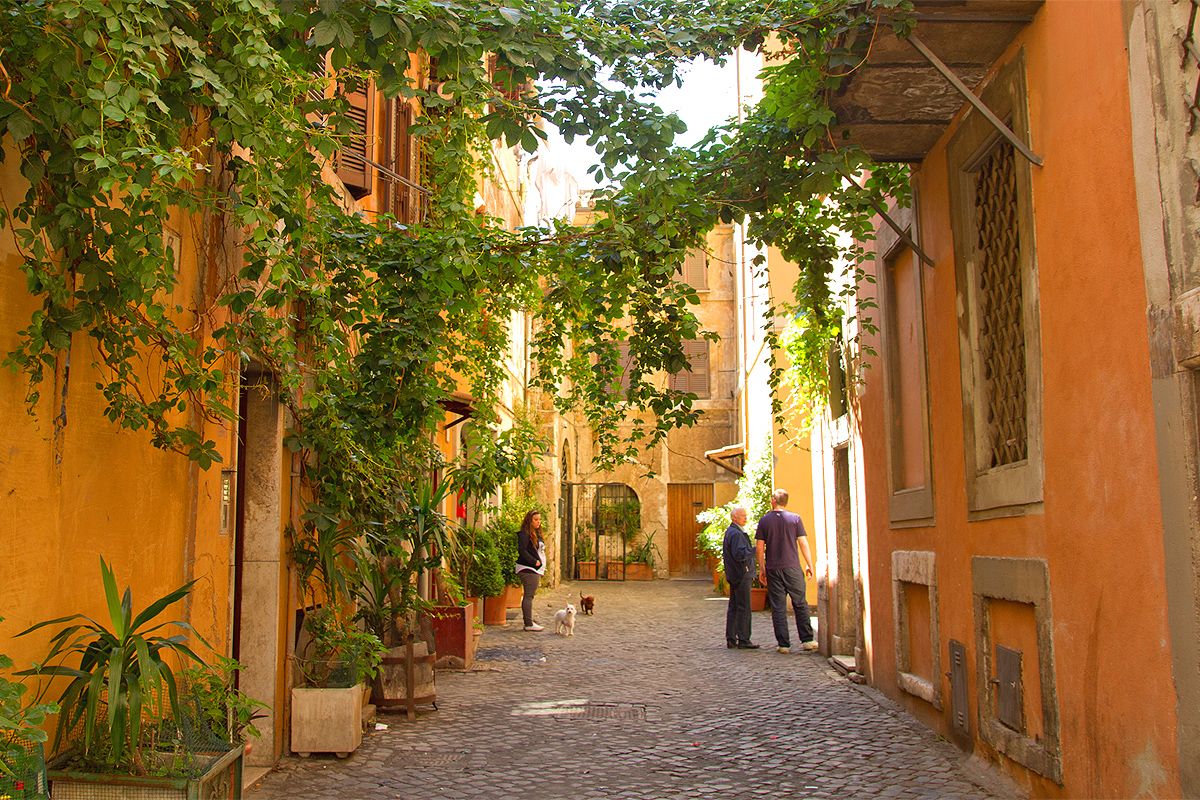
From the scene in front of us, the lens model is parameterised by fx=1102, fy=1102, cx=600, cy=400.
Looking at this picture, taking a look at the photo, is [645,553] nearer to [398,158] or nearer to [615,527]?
[615,527]

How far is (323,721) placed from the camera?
22.0ft

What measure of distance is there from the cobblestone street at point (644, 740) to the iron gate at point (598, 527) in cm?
1466

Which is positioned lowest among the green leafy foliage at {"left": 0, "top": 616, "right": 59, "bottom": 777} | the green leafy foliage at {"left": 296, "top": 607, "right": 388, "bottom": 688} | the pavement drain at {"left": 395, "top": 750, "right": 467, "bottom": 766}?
the pavement drain at {"left": 395, "top": 750, "right": 467, "bottom": 766}

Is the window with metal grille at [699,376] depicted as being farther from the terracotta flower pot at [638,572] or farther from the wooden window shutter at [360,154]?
the wooden window shutter at [360,154]

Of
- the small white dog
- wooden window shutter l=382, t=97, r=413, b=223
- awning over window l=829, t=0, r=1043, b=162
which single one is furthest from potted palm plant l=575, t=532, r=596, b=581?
awning over window l=829, t=0, r=1043, b=162

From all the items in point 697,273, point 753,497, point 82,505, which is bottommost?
point 82,505

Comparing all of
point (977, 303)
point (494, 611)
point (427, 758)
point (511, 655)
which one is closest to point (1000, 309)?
point (977, 303)

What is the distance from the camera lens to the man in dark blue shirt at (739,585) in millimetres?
12227

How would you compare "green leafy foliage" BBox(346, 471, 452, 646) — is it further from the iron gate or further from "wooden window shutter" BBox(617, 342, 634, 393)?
the iron gate

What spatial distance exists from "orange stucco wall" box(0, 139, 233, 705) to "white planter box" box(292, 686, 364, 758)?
134cm

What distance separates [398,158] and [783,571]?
6.01 meters

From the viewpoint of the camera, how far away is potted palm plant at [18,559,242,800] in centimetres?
382

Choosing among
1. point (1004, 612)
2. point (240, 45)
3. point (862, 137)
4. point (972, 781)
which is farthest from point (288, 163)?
point (972, 781)

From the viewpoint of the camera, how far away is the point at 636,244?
6777 millimetres
